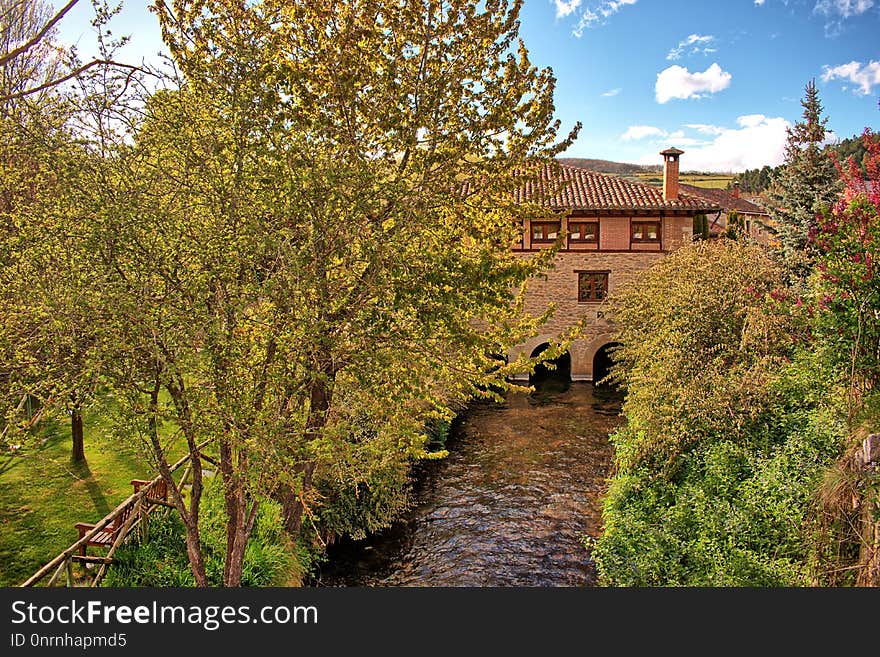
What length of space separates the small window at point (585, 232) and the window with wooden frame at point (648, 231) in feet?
5.10

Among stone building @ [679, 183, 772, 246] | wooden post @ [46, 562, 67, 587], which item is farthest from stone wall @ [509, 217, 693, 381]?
stone building @ [679, 183, 772, 246]

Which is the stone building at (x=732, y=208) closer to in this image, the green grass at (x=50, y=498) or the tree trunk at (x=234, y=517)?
the green grass at (x=50, y=498)

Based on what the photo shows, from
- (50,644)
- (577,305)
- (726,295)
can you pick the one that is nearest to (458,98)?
(50,644)

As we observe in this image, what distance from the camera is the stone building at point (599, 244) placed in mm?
25469

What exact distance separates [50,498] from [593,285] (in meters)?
20.4

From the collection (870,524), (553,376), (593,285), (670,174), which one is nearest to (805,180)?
(670,174)

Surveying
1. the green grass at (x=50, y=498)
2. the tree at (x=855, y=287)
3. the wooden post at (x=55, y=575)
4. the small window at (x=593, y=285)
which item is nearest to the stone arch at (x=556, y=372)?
Result: the small window at (x=593, y=285)

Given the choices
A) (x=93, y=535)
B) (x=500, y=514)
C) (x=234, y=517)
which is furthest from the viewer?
(x=500, y=514)

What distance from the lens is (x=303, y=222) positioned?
256 inches

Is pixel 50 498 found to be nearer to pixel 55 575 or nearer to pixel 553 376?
pixel 55 575

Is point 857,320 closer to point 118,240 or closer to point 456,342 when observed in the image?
point 456,342

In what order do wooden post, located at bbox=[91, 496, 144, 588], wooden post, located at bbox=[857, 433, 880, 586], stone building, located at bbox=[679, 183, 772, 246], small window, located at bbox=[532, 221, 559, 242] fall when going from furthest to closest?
stone building, located at bbox=[679, 183, 772, 246]
small window, located at bbox=[532, 221, 559, 242]
wooden post, located at bbox=[91, 496, 144, 588]
wooden post, located at bbox=[857, 433, 880, 586]

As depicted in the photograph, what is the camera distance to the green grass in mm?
9602

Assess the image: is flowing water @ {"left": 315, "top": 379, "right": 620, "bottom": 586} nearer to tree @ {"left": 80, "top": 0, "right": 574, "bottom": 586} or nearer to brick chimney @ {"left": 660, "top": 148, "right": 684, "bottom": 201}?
tree @ {"left": 80, "top": 0, "right": 574, "bottom": 586}
